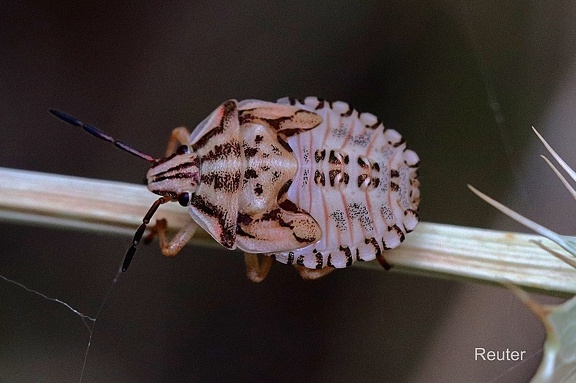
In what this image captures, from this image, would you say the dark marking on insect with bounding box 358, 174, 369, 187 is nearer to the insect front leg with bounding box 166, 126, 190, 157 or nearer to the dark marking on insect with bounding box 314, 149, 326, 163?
the dark marking on insect with bounding box 314, 149, 326, 163

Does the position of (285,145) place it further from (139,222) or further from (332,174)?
(139,222)

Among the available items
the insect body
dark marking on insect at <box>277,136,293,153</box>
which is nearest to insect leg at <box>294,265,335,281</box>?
the insect body

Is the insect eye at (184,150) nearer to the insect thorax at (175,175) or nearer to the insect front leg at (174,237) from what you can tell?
the insect thorax at (175,175)

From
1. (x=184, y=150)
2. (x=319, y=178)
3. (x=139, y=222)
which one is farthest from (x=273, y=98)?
(x=139, y=222)

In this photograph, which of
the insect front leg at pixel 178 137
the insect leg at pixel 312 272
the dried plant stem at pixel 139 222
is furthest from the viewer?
the insect front leg at pixel 178 137

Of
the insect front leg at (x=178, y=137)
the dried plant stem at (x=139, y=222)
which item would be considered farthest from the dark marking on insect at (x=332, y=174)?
the insect front leg at (x=178, y=137)

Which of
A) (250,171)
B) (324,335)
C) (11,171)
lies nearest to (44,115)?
(11,171)
